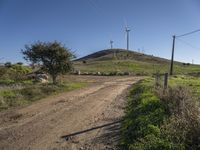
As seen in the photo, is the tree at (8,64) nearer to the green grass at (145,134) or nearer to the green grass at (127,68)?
the green grass at (127,68)

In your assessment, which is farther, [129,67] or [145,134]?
[129,67]

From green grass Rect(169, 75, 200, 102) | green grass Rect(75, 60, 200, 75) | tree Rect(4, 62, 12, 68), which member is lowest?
green grass Rect(75, 60, 200, 75)

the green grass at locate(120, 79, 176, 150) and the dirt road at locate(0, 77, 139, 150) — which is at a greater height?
the green grass at locate(120, 79, 176, 150)

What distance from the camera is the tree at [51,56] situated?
29109 millimetres

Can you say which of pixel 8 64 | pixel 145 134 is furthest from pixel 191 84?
pixel 8 64

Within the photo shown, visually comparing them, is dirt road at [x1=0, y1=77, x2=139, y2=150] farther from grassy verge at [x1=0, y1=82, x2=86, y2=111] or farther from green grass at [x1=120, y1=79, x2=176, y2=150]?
grassy verge at [x1=0, y1=82, x2=86, y2=111]

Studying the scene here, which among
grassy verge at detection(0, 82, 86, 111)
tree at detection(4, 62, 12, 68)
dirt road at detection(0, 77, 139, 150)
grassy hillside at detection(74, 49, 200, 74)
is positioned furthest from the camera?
grassy hillside at detection(74, 49, 200, 74)

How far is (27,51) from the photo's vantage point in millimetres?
29750

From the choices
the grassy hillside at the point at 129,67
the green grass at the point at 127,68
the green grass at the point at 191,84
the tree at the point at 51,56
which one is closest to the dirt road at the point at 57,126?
the green grass at the point at 191,84

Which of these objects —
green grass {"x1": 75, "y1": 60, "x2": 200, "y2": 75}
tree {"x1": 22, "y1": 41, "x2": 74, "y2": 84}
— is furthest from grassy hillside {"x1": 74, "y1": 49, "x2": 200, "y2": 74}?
tree {"x1": 22, "y1": 41, "x2": 74, "y2": 84}

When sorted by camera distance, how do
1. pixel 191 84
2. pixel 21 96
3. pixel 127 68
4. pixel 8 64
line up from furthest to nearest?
pixel 127 68 → pixel 8 64 → pixel 191 84 → pixel 21 96

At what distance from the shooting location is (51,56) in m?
29.2

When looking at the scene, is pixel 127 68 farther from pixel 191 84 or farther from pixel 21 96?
pixel 21 96

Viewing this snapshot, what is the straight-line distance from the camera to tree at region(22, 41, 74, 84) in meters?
29.1
